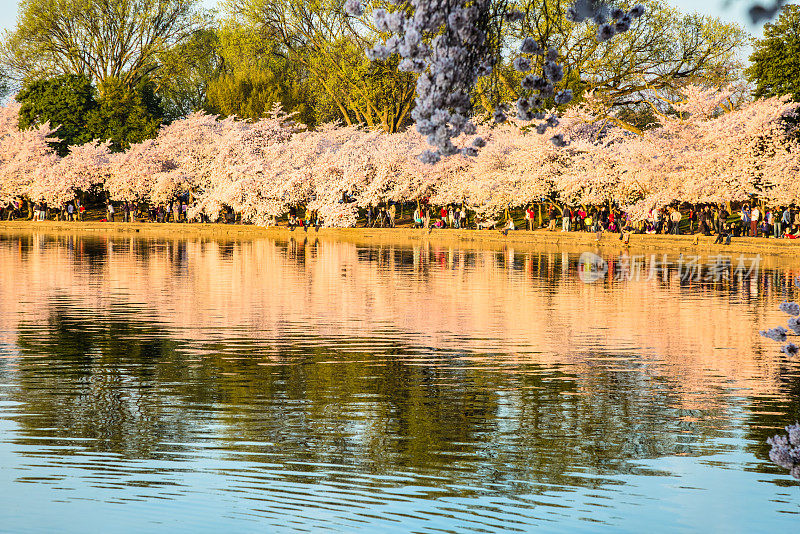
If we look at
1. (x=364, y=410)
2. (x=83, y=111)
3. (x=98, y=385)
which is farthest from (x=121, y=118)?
(x=364, y=410)

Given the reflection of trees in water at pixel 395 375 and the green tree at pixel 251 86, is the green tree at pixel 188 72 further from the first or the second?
the reflection of trees in water at pixel 395 375

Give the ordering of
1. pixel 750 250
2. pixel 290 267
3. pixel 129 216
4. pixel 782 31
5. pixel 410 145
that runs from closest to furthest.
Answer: pixel 290 267, pixel 750 250, pixel 782 31, pixel 410 145, pixel 129 216

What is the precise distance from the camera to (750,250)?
1743 inches

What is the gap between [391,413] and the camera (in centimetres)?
1211

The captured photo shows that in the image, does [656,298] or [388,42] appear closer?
[388,42]

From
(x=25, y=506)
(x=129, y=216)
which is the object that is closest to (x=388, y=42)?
(x=25, y=506)

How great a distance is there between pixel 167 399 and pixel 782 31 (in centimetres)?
5249

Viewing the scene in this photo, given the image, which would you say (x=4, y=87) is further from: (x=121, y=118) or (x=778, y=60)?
(x=778, y=60)

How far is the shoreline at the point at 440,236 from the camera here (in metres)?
44.8

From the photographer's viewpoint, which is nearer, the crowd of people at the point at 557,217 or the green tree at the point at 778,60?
the crowd of people at the point at 557,217

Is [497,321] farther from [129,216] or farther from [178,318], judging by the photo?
[129,216]

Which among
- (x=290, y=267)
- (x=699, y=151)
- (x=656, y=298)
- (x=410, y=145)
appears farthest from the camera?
(x=410, y=145)

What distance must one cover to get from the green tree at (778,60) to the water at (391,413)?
33963 millimetres

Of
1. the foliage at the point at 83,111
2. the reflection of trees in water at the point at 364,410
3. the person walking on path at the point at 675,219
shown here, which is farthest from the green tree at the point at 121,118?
the reflection of trees in water at the point at 364,410
